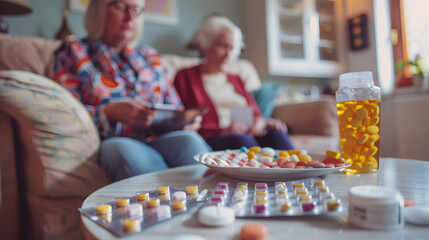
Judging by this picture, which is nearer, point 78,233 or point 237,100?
point 78,233

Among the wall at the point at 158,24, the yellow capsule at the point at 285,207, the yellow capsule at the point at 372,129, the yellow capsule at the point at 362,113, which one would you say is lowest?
the yellow capsule at the point at 285,207

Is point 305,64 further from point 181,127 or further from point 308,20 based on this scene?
point 181,127

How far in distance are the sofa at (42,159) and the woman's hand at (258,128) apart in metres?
0.75

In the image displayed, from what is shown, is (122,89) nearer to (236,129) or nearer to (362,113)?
(236,129)

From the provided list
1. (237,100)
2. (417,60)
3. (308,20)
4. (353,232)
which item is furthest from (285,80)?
(353,232)

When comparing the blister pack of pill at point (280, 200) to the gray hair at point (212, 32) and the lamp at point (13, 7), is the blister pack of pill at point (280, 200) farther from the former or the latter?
the lamp at point (13, 7)

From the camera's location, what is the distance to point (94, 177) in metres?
0.82

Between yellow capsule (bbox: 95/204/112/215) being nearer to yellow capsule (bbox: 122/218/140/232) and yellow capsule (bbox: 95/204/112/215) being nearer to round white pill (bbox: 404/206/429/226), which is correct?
yellow capsule (bbox: 122/218/140/232)

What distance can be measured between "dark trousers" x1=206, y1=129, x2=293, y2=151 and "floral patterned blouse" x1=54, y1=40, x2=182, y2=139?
27 centimetres

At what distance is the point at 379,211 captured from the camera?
0.31m

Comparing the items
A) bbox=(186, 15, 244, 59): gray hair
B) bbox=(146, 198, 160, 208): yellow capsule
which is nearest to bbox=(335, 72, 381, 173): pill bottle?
bbox=(146, 198, 160, 208): yellow capsule

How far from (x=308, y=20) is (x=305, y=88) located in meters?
0.63

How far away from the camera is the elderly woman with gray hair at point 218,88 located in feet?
4.66

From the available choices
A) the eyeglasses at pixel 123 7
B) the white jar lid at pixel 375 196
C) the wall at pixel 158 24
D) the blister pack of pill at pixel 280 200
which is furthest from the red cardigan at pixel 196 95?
the white jar lid at pixel 375 196
